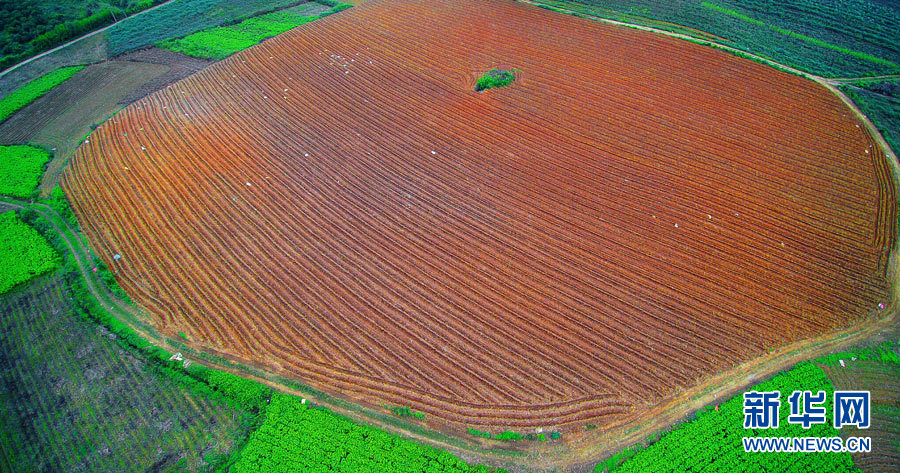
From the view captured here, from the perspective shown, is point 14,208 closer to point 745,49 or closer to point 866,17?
point 745,49

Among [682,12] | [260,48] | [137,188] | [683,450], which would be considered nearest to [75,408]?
[137,188]

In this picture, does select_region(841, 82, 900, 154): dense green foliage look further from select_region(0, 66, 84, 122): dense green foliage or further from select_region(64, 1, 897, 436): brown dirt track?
select_region(0, 66, 84, 122): dense green foliage

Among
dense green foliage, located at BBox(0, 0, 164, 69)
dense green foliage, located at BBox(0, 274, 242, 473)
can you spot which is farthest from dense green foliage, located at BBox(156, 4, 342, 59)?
dense green foliage, located at BBox(0, 274, 242, 473)

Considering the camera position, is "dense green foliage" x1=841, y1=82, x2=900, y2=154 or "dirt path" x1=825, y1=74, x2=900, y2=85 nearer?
"dense green foliage" x1=841, y1=82, x2=900, y2=154

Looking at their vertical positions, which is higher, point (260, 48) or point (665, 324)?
point (260, 48)

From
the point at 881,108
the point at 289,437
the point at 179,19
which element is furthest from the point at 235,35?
the point at 881,108

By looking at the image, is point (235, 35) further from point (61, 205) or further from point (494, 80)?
point (494, 80)

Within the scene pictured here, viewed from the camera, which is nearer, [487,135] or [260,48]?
[487,135]
